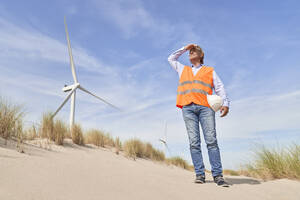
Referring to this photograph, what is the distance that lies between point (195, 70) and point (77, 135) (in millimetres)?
4617

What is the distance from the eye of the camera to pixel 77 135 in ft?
24.9

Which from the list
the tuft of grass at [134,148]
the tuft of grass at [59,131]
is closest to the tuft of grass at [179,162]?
the tuft of grass at [134,148]

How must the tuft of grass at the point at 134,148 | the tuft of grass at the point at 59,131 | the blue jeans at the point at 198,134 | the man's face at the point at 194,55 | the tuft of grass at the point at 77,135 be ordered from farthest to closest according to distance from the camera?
the tuft of grass at the point at 134,148, the tuft of grass at the point at 77,135, the tuft of grass at the point at 59,131, the man's face at the point at 194,55, the blue jeans at the point at 198,134

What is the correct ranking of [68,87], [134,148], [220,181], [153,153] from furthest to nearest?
[68,87] → [153,153] → [134,148] → [220,181]

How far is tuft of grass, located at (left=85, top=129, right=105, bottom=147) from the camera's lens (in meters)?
8.73

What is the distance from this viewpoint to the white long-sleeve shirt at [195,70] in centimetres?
453

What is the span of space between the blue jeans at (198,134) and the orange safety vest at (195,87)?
4.8 inches

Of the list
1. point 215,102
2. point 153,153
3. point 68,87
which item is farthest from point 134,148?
point 68,87

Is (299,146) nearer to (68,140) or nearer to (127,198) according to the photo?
(127,198)

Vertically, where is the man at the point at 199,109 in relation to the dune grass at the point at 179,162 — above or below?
above

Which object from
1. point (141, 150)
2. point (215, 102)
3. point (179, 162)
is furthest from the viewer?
point (179, 162)

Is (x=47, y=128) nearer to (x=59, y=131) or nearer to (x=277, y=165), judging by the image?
(x=59, y=131)

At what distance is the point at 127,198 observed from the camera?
2479 millimetres

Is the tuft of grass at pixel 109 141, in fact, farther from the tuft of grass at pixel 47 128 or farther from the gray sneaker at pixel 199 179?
the gray sneaker at pixel 199 179
